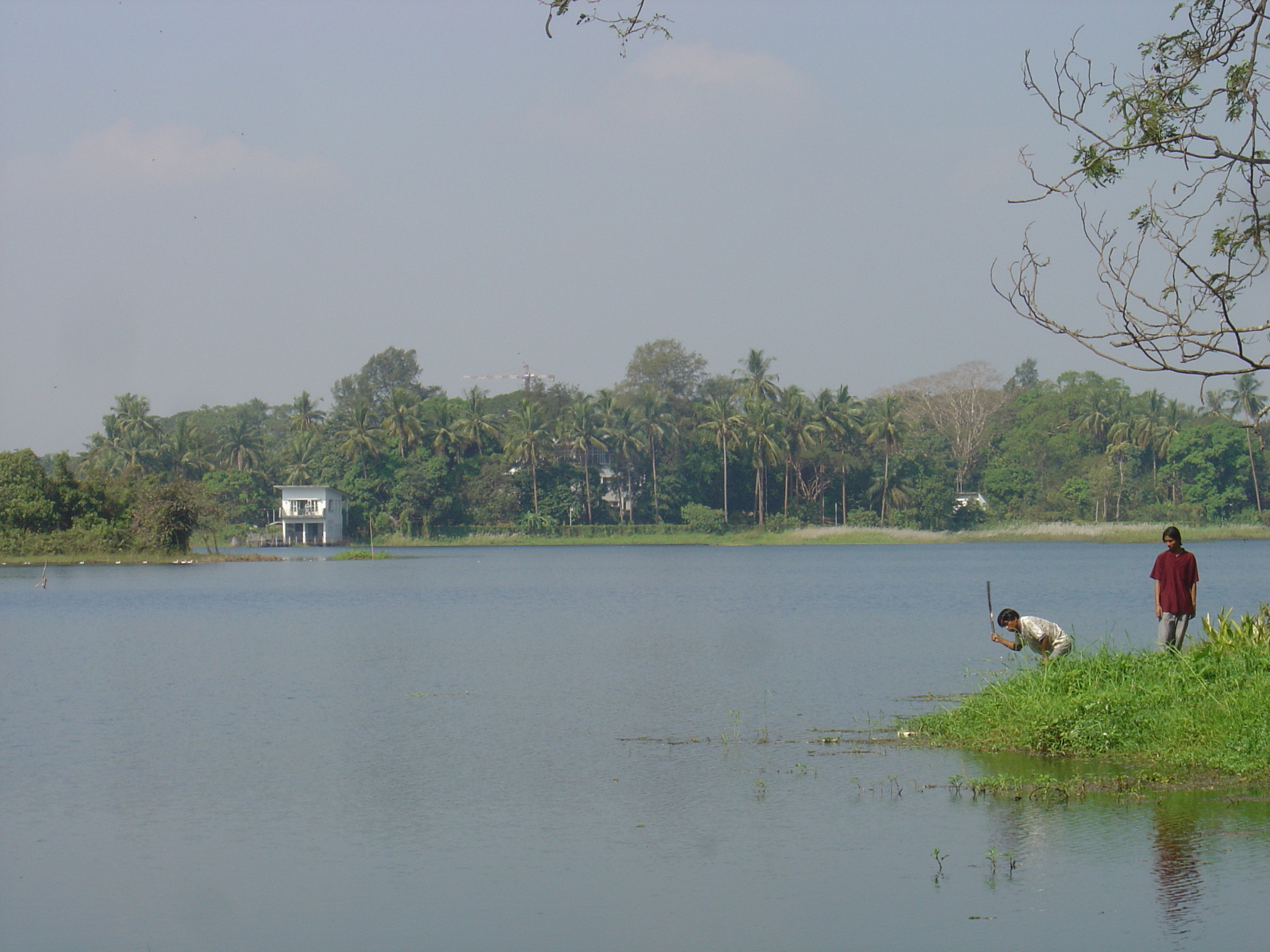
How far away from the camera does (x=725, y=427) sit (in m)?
99.4

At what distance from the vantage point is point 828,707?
16656 millimetres

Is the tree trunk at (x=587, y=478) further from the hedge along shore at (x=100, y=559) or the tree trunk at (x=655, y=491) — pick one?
the hedge along shore at (x=100, y=559)

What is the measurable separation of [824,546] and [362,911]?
294 ft

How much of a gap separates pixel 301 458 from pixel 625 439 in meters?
26.2

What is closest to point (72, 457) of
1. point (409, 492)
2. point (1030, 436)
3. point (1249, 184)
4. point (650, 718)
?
point (409, 492)

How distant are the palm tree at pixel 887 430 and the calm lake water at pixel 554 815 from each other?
234 ft

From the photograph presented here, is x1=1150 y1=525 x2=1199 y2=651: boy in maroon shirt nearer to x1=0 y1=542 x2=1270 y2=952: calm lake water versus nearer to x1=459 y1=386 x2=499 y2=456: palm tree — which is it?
x1=0 y1=542 x2=1270 y2=952: calm lake water

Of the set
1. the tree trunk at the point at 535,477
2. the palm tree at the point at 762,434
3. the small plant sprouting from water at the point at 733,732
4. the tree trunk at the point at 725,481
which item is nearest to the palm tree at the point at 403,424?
the tree trunk at the point at 535,477

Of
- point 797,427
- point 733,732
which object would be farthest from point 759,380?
point 733,732

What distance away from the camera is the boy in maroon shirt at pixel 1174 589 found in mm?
13781

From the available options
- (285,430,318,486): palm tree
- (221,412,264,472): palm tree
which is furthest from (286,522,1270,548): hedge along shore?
(221,412,264,472): palm tree

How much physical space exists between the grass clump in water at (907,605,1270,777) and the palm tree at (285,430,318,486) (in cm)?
9256

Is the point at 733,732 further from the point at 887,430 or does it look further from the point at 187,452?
the point at 187,452

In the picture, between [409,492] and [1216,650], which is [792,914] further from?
[409,492]
